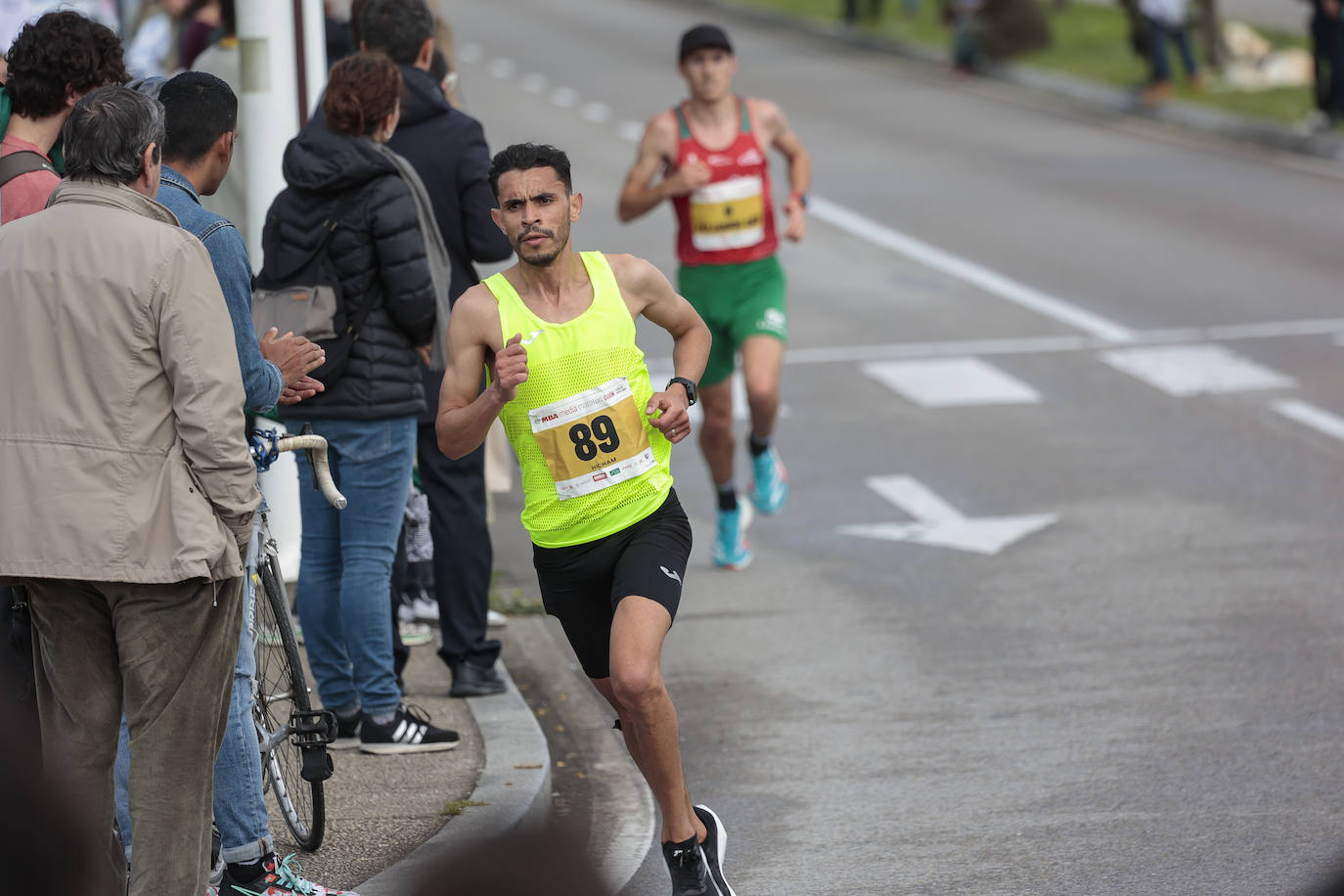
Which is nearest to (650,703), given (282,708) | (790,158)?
(282,708)

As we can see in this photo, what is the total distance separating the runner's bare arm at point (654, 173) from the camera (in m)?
8.70

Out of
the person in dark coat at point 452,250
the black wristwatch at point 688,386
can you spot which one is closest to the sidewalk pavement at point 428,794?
the person in dark coat at point 452,250

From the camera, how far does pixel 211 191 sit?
524 cm

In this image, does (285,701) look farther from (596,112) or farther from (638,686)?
(596,112)

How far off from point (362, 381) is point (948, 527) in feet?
13.6

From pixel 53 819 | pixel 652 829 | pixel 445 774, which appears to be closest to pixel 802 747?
pixel 652 829

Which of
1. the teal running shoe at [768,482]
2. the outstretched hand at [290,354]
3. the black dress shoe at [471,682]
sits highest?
the outstretched hand at [290,354]

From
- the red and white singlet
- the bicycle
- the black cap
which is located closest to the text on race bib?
the red and white singlet

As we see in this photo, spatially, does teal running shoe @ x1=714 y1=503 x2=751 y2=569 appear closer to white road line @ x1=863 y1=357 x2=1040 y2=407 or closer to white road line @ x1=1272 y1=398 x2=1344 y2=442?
white road line @ x1=863 y1=357 x2=1040 y2=407

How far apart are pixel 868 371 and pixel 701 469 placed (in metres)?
2.35

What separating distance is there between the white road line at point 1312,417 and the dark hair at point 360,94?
21.6 feet

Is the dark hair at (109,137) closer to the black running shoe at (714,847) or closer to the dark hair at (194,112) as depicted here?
the dark hair at (194,112)

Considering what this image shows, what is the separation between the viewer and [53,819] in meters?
2.72

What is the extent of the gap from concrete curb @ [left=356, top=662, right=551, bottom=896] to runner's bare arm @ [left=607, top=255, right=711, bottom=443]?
3.62 feet
